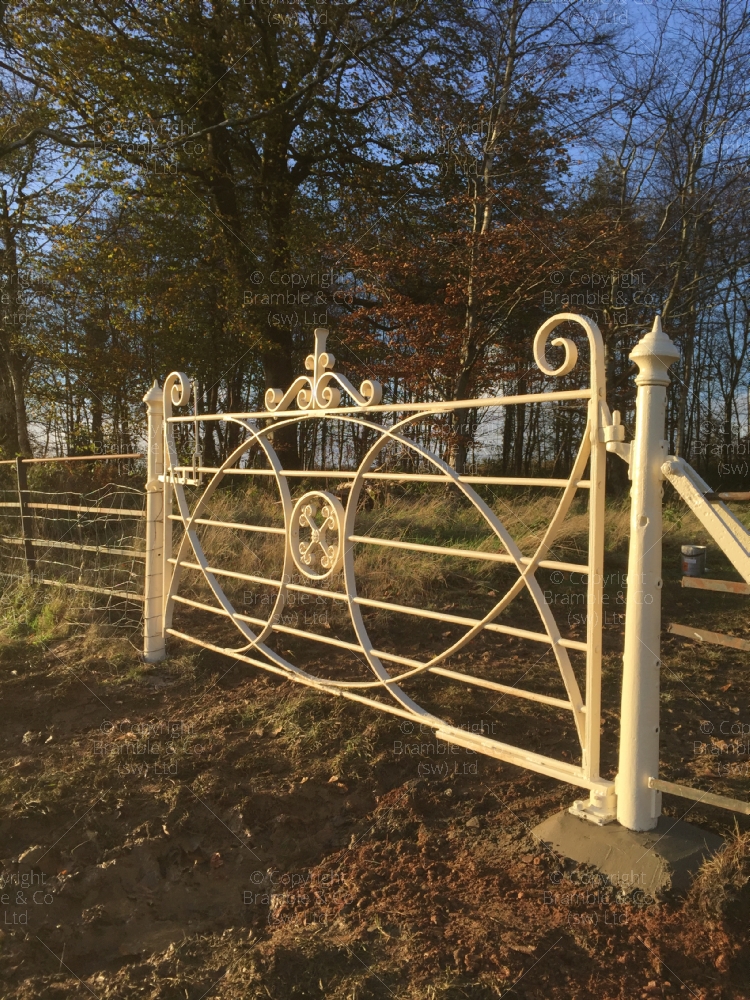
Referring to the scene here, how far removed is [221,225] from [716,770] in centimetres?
1086

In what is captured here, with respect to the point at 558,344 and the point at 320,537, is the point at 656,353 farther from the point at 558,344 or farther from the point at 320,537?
the point at 320,537

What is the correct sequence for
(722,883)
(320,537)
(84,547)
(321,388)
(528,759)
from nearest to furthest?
(722,883)
(528,759)
(321,388)
(320,537)
(84,547)

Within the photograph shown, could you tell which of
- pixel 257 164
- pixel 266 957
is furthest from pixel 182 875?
pixel 257 164

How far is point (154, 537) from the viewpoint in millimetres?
4703

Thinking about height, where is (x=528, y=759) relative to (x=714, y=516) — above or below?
below

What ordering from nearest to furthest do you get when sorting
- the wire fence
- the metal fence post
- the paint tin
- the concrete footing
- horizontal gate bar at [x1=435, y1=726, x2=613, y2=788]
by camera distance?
the concrete footing
horizontal gate bar at [x1=435, y1=726, x2=613, y2=788]
the wire fence
the paint tin
the metal fence post

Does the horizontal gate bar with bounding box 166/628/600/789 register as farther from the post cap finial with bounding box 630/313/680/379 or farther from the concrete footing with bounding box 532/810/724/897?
the post cap finial with bounding box 630/313/680/379

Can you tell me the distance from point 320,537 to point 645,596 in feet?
5.41

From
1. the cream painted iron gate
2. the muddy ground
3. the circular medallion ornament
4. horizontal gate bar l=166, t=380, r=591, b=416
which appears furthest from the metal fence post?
the circular medallion ornament

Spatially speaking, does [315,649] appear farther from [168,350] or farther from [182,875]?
[168,350]

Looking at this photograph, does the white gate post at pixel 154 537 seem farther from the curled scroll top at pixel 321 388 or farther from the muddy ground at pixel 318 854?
the curled scroll top at pixel 321 388

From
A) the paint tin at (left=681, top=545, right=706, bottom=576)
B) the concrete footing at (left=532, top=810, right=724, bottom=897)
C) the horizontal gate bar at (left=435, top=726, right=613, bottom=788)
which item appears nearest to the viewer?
the concrete footing at (left=532, top=810, right=724, bottom=897)

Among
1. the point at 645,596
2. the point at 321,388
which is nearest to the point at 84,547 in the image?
the point at 321,388

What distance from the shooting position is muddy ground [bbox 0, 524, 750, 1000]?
80.4 inches
